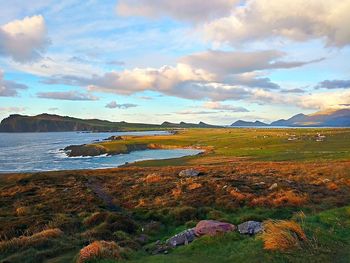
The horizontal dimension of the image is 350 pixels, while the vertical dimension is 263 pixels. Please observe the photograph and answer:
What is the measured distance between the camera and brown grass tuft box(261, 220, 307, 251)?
1380 cm

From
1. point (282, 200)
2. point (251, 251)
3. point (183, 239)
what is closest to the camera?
point (251, 251)

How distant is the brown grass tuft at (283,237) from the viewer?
45.3ft

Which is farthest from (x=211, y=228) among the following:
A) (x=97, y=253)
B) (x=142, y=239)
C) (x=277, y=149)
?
(x=277, y=149)

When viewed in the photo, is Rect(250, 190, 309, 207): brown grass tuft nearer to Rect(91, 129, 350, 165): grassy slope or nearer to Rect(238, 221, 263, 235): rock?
Rect(238, 221, 263, 235): rock

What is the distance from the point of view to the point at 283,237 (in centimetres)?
1402

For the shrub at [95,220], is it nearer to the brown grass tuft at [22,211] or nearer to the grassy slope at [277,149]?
the brown grass tuft at [22,211]

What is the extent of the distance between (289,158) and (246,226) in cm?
6440

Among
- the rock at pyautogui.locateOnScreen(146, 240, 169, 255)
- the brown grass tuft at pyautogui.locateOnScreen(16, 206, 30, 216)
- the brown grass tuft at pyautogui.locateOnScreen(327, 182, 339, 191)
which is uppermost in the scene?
the rock at pyautogui.locateOnScreen(146, 240, 169, 255)

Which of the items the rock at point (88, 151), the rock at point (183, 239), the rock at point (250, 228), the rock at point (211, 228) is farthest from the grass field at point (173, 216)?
the rock at point (88, 151)

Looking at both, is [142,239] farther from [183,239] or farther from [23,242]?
[23,242]

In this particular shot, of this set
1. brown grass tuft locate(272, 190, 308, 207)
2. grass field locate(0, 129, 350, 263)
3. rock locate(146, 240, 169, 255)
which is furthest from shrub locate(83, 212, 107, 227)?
brown grass tuft locate(272, 190, 308, 207)

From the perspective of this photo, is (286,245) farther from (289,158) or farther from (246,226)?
(289,158)

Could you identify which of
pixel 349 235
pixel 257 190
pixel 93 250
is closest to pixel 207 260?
pixel 93 250

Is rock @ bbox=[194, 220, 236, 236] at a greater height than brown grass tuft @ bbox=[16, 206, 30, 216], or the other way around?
rock @ bbox=[194, 220, 236, 236]
